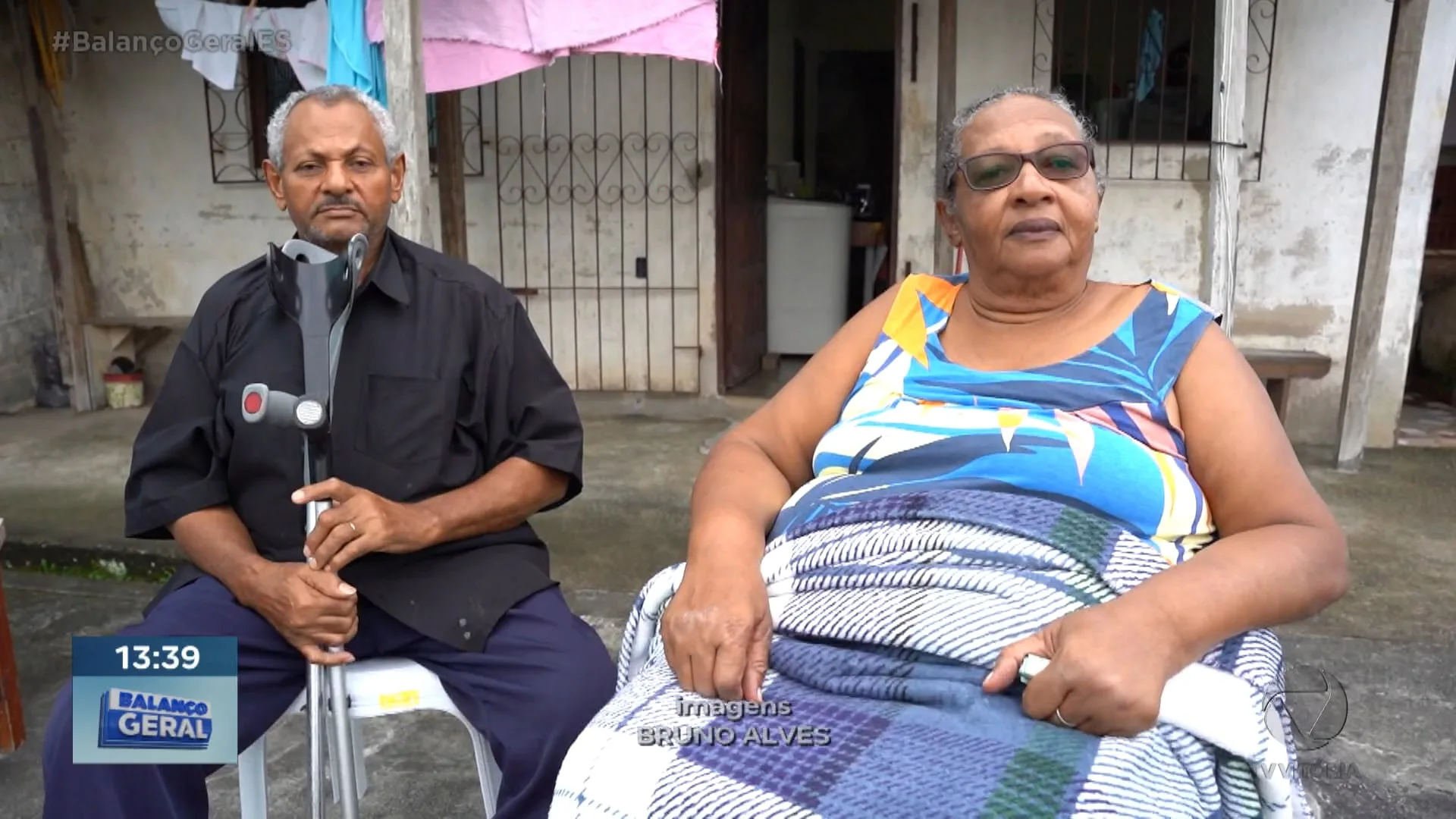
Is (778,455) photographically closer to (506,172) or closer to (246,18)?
(246,18)

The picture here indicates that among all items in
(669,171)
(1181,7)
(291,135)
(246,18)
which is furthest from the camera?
(669,171)

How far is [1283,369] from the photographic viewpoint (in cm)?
484

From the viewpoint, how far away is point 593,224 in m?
5.92

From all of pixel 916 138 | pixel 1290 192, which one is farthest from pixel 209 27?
pixel 1290 192

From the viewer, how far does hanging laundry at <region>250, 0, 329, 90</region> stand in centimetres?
443

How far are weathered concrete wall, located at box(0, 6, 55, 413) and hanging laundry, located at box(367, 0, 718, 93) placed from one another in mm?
3121

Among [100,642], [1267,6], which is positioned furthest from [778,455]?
[1267,6]

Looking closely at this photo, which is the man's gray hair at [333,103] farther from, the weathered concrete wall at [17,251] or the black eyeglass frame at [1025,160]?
the weathered concrete wall at [17,251]

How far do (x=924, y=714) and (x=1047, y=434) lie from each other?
1.51ft

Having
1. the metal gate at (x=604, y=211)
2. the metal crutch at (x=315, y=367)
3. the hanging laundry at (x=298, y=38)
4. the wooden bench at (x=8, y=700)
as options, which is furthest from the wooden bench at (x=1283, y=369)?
the wooden bench at (x=8, y=700)

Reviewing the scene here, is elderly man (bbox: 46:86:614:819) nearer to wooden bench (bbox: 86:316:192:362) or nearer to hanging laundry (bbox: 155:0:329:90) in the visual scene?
hanging laundry (bbox: 155:0:329:90)

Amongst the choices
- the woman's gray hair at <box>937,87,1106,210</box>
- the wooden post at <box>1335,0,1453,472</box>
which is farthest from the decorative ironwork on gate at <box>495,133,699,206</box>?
the woman's gray hair at <box>937,87,1106,210</box>

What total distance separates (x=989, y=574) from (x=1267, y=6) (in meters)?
4.54

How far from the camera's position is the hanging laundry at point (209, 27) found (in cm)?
462
